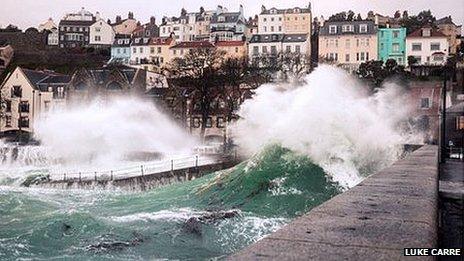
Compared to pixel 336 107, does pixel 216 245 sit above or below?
below

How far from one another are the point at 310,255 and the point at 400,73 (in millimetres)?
47137

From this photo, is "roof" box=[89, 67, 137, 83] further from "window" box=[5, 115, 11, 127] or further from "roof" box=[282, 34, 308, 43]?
"roof" box=[282, 34, 308, 43]

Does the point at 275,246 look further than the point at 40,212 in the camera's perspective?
No

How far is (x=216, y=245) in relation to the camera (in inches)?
392

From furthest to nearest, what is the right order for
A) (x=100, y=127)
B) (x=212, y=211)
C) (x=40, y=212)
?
(x=100, y=127), (x=40, y=212), (x=212, y=211)

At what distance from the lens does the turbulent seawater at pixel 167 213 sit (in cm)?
983

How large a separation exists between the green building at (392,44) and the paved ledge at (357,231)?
181 ft

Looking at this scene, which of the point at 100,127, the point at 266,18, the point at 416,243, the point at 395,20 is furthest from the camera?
the point at 395,20

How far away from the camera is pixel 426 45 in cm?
5403

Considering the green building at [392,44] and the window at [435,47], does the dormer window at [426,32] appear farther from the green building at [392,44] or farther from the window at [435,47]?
the green building at [392,44]

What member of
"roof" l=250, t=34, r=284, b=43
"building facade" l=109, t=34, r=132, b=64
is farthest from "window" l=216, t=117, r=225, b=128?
"building facade" l=109, t=34, r=132, b=64

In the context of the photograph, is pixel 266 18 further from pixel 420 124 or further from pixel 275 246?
pixel 275 246

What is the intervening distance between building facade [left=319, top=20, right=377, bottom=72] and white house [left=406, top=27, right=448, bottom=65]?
3.82 m

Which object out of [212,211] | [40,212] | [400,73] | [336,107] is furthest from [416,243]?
[400,73]
